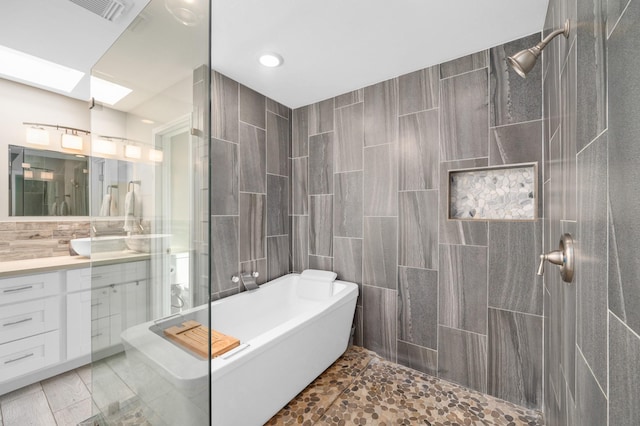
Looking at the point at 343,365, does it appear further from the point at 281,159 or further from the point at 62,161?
the point at 62,161

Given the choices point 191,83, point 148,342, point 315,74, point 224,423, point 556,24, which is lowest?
point 224,423

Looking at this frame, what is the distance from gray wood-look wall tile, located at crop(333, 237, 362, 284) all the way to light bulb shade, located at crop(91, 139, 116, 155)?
1.94 meters

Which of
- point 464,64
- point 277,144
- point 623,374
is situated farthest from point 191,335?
point 464,64

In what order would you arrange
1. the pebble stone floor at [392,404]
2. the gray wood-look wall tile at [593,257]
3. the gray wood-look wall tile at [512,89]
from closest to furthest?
the gray wood-look wall tile at [593,257], the pebble stone floor at [392,404], the gray wood-look wall tile at [512,89]

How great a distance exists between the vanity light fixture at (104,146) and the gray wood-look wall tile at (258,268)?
1447 millimetres

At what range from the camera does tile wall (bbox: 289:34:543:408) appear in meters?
1.80

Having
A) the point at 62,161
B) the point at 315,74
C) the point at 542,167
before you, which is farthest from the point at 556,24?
the point at 62,161

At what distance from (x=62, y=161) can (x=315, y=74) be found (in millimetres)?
2686

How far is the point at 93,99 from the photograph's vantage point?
135 cm

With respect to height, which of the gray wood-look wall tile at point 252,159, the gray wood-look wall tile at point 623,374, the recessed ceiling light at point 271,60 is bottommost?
the gray wood-look wall tile at point 623,374

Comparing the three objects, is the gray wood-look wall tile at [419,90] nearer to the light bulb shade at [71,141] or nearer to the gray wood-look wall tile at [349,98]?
the gray wood-look wall tile at [349,98]

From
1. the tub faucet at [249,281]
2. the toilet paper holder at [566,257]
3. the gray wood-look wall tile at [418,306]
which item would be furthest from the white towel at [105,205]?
the gray wood-look wall tile at [418,306]

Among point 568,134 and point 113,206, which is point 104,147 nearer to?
point 113,206

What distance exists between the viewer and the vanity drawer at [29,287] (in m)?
1.95
